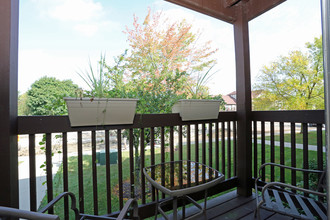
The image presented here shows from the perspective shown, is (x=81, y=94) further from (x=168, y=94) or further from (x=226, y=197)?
(x=226, y=197)

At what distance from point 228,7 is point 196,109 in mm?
1329

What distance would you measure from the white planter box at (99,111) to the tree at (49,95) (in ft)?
0.41

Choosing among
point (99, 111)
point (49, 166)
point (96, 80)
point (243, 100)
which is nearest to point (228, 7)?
point (243, 100)

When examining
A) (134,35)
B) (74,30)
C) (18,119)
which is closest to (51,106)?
(18,119)

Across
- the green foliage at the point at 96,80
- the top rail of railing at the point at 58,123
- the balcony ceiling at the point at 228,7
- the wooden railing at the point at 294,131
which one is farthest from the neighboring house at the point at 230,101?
the green foliage at the point at 96,80

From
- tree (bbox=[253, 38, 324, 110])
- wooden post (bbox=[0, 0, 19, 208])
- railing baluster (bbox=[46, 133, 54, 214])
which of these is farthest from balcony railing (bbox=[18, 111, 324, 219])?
tree (bbox=[253, 38, 324, 110])

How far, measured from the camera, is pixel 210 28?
284cm

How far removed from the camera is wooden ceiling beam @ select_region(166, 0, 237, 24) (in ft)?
5.87

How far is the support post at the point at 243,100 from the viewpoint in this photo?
1.96 metres

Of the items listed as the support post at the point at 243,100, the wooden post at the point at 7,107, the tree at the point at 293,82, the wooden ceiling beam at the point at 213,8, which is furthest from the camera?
the tree at the point at 293,82

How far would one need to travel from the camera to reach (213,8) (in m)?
1.91

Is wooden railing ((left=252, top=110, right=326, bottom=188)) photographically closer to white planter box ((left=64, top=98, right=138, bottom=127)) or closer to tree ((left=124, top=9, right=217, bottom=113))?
tree ((left=124, top=9, right=217, bottom=113))

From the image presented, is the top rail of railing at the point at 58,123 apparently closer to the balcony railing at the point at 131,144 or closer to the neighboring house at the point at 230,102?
the balcony railing at the point at 131,144

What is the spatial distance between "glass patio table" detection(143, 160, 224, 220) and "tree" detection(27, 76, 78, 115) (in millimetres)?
870
